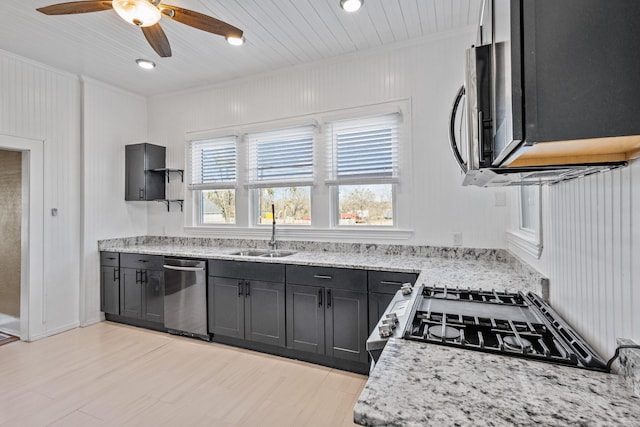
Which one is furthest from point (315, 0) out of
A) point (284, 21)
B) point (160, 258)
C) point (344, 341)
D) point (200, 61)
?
point (160, 258)

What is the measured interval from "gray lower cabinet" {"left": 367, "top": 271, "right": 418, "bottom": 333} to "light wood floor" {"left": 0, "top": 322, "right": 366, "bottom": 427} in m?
0.55

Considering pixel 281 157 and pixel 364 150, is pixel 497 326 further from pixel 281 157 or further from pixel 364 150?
pixel 281 157

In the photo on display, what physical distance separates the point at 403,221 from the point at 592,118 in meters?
2.65

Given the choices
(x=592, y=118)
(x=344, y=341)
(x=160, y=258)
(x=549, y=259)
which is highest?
(x=592, y=118)

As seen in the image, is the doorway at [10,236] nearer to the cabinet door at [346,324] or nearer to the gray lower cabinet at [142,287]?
the gray lower cabinet at [142,287]

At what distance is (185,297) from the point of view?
131 inches

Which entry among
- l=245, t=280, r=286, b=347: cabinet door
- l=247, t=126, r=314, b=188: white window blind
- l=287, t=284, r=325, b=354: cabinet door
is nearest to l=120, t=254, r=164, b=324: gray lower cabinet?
l=245, t=280, r=286, b=347: cabinet door

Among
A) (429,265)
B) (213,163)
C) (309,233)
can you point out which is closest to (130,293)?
(213,163)

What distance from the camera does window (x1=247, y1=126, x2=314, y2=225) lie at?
140 inches

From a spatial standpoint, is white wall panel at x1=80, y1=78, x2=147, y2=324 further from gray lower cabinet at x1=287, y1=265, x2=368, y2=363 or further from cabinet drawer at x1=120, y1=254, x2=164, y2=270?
gray lower cabinet at x1=287, y1=265, x2=368, y2=363

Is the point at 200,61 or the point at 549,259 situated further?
the point at 200,61

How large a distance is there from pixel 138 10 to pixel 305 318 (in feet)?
8.21

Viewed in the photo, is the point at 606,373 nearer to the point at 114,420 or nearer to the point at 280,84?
the point at 114,420

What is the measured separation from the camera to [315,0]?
243 centimetres
